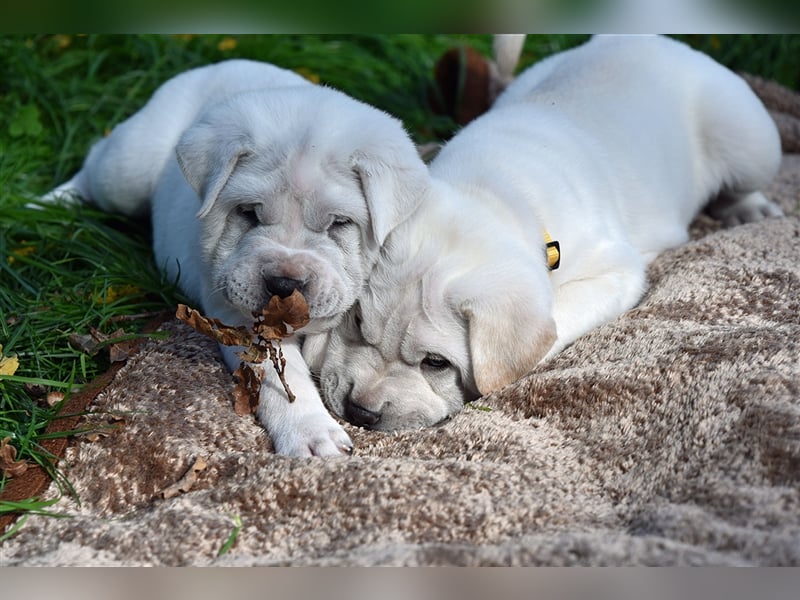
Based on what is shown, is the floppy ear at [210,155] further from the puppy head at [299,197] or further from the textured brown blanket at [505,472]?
the textured brown blanket at [505,472]

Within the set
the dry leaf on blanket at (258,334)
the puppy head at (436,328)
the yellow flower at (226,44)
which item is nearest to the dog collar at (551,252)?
the puppy head at (436,328)

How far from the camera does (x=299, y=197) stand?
383 centimetres

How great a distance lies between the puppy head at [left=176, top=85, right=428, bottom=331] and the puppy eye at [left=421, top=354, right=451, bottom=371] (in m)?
0.37

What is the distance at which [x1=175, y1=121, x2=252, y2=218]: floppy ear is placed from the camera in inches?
152

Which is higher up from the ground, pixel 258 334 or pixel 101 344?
pixel 258 334

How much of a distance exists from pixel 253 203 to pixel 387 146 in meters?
0.58

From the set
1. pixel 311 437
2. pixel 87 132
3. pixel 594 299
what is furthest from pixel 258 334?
pixel 87 132

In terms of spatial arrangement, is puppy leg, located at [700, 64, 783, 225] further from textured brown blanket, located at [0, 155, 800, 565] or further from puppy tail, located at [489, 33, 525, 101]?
textured brown blanket, located at [0, 155, 800, 565]

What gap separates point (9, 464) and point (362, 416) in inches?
50.8

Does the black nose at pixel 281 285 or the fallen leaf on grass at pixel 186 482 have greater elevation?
the black nose at pixel 281 285

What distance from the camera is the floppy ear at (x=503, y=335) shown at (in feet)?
12.4

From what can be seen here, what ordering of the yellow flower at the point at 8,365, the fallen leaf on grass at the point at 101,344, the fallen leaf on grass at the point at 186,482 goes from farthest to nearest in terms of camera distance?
the fallen leaf on grass at the point at 101,344 < the yellow flower at the point at 8,365 < the fallen leaf on grass at the point at 186,482

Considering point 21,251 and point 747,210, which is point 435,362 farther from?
point 747,210

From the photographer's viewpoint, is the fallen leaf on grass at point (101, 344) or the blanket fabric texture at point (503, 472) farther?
the fallen leaf on grass at point (101, 344)
